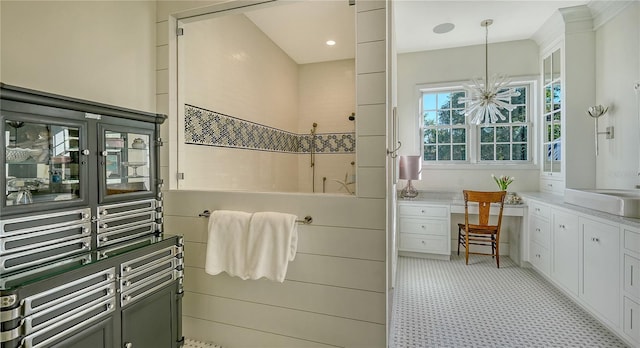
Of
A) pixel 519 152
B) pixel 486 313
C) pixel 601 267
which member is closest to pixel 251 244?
pixel 486 313

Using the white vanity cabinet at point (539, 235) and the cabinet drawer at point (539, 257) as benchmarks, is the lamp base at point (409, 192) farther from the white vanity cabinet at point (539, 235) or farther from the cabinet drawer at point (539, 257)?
the cabinet drawer at point (539, 257)

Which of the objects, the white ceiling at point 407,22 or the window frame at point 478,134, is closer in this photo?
the white ceiling at point 407,22

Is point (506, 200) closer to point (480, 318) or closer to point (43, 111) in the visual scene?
point (480, 318)

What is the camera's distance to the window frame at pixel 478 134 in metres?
4.02

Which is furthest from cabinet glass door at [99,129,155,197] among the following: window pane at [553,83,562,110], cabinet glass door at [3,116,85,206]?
window pane at [553,83,562,110]

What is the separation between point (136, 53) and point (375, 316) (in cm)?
223

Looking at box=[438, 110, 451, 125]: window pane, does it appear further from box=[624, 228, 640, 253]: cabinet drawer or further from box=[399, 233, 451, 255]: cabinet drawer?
box=[624, 228, 640, 253]: cabinet drawer

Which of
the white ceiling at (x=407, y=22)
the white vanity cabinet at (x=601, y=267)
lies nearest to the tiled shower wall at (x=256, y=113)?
the white ceiling at (x=407, y=22)

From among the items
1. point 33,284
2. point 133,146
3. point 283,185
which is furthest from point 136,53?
point 283,185

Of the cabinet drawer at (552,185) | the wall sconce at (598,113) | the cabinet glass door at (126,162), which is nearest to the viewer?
the cabinet glass door at (126,162)

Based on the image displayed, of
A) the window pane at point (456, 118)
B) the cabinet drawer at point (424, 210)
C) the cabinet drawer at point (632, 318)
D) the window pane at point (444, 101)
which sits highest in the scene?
the window pane at point (444, 101)

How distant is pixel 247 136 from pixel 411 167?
2189 mm

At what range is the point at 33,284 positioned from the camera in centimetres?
107

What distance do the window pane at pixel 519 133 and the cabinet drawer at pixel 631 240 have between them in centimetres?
245
